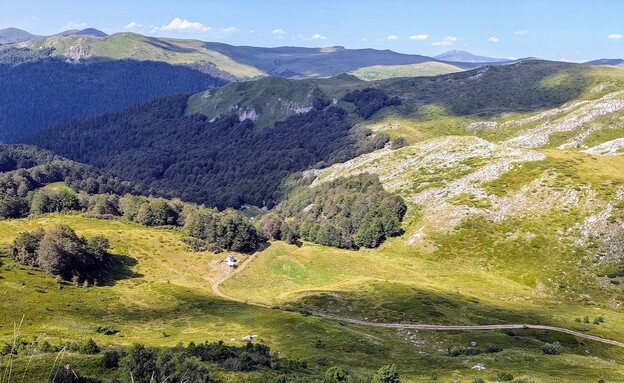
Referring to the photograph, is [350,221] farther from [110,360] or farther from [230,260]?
[110,360]

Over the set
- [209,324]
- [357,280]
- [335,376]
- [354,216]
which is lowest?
[357,280]

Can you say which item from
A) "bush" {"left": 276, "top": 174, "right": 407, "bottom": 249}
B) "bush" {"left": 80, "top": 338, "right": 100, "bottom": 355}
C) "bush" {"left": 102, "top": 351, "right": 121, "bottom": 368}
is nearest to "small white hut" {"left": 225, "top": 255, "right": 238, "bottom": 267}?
"bush" {"left": 276, "top": 174, "right": 407, "bottom": 249}

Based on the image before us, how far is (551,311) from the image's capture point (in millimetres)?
92812

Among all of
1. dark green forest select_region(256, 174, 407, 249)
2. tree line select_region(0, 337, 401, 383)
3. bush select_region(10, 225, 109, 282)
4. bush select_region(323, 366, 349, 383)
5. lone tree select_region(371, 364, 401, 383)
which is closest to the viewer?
tree line select_region(0, 337, 401, 383)

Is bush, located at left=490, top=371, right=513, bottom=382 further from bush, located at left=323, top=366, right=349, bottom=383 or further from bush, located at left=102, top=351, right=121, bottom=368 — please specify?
bush, located at left=102, top=351, right=121, bottom=368

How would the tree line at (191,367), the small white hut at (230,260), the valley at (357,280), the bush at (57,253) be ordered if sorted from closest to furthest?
the tree line at (191,367)
the valley at (357,280)
the bush at (57,253)
the small white hut at (230,260)

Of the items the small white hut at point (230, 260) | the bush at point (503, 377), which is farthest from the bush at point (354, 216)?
the bush at point (503, 377)

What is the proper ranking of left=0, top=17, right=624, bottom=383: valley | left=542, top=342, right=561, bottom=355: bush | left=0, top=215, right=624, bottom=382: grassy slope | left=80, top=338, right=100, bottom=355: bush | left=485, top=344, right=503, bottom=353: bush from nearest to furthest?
left=80, top=338, right=100, bottom=355: bush < left=0, top=17, right=624, bottom=383: valley < left=0, top=215, right=624, bottom=382: grassy slope < left=485, top=344, right=503, bottom=353: bush < left=542, top=342, right=561, bottom=355: bush

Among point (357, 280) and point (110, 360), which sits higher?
point (110, 360)

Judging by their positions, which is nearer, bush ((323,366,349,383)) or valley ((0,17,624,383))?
bush ((323,366,349,383))

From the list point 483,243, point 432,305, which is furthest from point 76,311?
point 483,243

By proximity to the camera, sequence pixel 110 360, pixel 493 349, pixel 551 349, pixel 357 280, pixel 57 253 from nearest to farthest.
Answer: pixel 110 360 → pixel 493 349 → pixel 551 349 → pixel 57 253 → pixel 357 280

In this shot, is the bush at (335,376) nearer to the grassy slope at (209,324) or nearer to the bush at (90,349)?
the grassy slope at (209,324)

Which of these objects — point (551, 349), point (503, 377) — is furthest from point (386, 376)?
point (551, 349)
